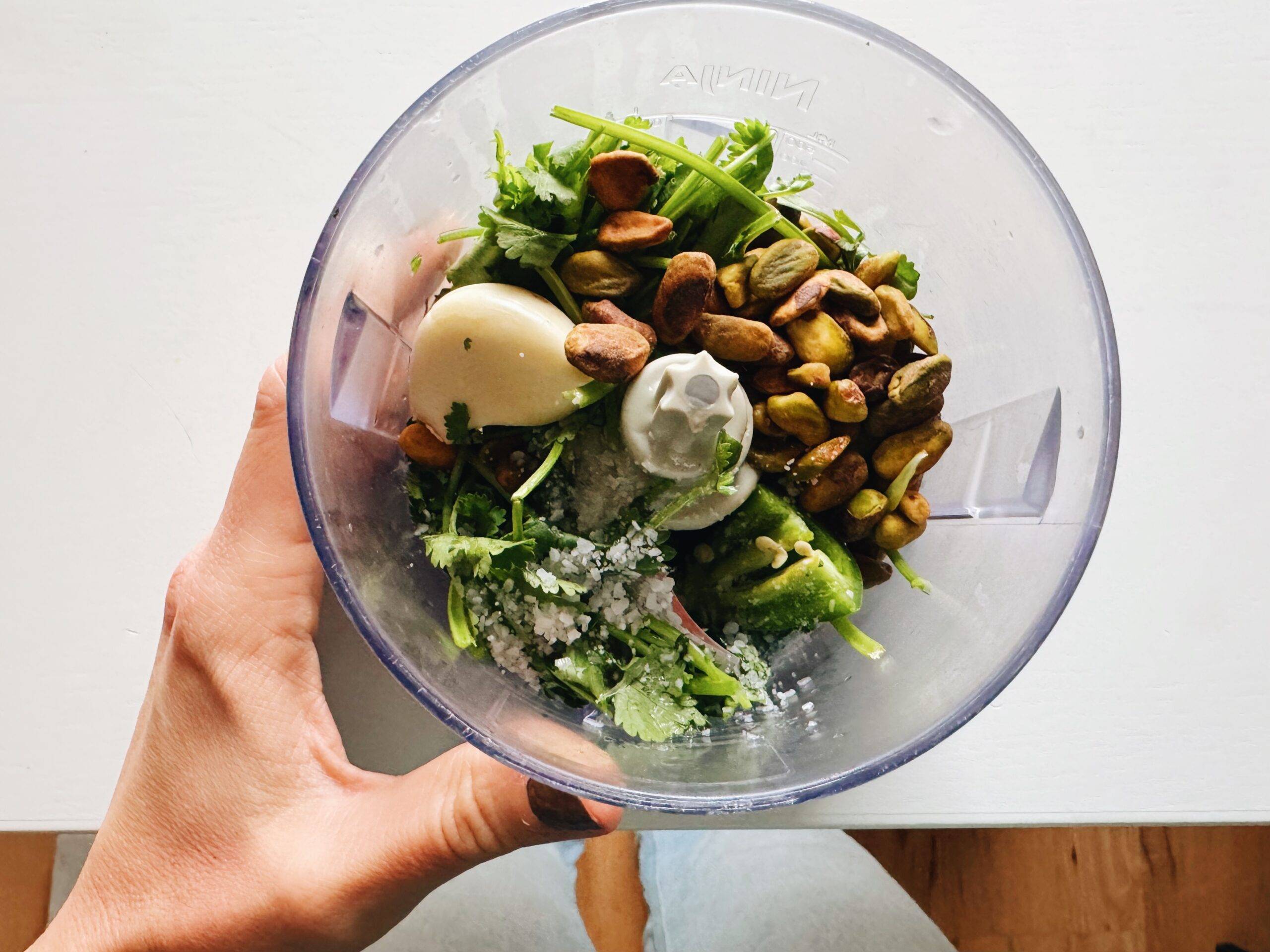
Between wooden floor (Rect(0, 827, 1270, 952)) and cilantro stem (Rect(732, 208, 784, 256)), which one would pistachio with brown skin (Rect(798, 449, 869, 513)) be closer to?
cilantro stem (Rect(732, 208, 784, 256))

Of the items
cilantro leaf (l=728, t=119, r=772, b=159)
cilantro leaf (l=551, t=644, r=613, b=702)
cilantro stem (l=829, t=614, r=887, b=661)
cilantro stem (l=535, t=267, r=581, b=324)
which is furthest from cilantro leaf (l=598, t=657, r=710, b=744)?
cilantro leaf (l=728, t=119, r=772, b=159)

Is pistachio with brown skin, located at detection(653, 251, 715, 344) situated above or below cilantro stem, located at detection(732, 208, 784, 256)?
below

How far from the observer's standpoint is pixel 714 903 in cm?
107

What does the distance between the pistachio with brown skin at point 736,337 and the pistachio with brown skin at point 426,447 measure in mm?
171

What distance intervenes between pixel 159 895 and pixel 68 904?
0.10m

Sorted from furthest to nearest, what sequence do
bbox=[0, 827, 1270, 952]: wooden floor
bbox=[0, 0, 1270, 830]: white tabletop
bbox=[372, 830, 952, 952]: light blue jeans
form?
bbox=[0, 827, 1270, 952]: wooden floor, bbox=[372, 830, 952, 952]: light blue jeans, bbox=[0, 0, 1270, 830]: white tabletop

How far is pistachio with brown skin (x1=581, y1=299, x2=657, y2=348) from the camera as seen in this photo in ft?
1.79

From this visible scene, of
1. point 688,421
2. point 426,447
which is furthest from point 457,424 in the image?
point 688,421

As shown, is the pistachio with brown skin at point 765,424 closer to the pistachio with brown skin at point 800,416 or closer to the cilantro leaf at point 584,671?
the pistachio with brown skin at point 800,416

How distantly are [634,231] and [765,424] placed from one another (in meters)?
0.14

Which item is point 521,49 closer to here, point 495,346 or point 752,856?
point 495,346

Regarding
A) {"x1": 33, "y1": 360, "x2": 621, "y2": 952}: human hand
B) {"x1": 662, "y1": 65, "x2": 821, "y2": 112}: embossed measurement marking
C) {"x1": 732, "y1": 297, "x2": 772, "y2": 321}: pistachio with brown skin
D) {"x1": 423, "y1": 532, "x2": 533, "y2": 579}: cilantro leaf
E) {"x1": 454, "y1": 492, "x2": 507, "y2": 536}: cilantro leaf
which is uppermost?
{"x1": 662, "y1": 65, "x2": 821, "y2": 112}: embossed measurement marking

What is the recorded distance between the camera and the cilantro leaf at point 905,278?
Result: 2.00 ft

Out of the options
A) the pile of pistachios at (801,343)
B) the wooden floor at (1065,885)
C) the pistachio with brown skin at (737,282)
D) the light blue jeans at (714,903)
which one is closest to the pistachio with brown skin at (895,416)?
the pile of pistachios at (801,343)
